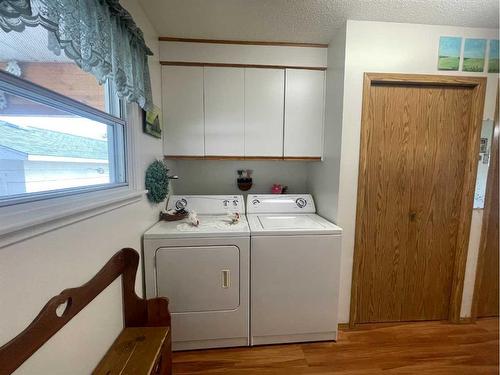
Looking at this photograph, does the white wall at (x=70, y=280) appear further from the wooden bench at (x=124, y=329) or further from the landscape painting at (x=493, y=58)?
the landscape painting at (x=493, y=58)

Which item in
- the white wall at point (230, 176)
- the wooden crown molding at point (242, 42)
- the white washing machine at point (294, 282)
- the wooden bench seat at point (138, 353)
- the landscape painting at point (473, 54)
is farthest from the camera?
the white wall at point (230, 176)

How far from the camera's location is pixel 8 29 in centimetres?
52

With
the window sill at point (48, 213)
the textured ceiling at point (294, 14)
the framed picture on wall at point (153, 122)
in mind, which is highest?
the textured ceiling at point (294, 14)

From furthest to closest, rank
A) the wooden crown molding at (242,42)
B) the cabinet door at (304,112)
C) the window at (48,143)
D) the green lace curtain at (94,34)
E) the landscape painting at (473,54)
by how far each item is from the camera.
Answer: the cabinet door at (304,112) < the wooden crown molding at (242,42) < the landscape painting at (473,54) < the window at (48,143) < the green lace curtain at (94,34)

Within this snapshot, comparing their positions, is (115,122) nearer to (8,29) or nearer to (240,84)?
(8,29)

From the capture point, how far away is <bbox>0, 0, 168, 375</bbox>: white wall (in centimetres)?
63

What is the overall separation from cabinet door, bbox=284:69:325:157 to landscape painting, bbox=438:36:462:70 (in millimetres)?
861

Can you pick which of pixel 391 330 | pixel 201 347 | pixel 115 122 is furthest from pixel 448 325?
pixel 115 122

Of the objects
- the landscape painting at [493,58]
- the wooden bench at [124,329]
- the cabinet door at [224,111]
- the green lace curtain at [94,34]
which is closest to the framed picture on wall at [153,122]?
the green lace curtain at [94,34]

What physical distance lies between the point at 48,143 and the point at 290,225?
1466 millimetres

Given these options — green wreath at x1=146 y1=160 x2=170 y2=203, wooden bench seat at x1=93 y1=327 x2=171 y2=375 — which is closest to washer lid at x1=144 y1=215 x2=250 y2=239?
green wreath at x1=146 y1=160 x2=170 y2=203

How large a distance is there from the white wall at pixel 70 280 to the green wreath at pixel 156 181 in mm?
148

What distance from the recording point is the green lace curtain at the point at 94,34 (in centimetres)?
56

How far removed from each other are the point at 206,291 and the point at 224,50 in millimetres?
1957
